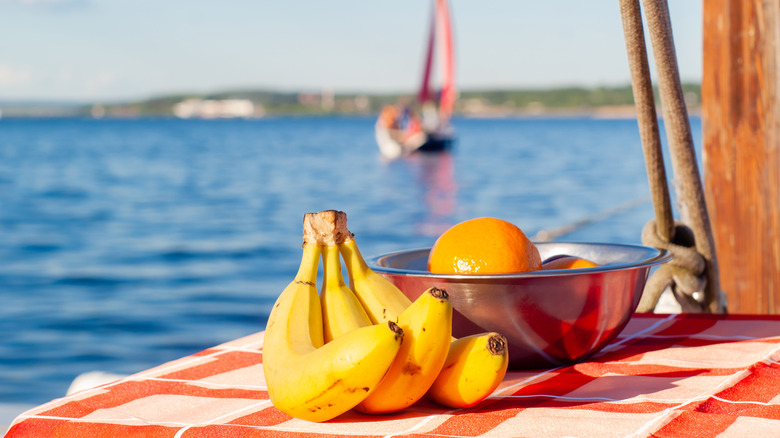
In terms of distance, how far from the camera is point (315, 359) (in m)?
0.73

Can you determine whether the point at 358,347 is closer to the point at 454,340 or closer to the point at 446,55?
the point at 454,340

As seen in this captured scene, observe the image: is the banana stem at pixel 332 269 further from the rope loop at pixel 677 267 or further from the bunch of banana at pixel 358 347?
the rope loop at pixel 677 267

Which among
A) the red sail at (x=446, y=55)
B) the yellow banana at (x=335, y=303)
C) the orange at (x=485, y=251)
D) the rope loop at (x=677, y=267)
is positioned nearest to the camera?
the yellow banana at (x=335, y=303)

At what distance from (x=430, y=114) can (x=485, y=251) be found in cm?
3472

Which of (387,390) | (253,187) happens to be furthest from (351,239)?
(253,187)

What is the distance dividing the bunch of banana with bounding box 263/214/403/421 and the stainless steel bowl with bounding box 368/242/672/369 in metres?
0.16

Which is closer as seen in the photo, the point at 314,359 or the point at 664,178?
the point at 314,359

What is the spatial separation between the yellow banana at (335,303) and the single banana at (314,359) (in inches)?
0.5

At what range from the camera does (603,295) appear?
0.95 meters

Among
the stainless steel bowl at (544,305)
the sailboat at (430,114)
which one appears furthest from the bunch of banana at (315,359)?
the sailboat at (430,114)

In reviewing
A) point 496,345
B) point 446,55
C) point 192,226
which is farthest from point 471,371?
A: point 446,55

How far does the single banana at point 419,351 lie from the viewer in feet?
2.47

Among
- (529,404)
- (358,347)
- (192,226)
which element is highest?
(358,347)

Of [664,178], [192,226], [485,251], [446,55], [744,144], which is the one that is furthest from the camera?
[446,55]
